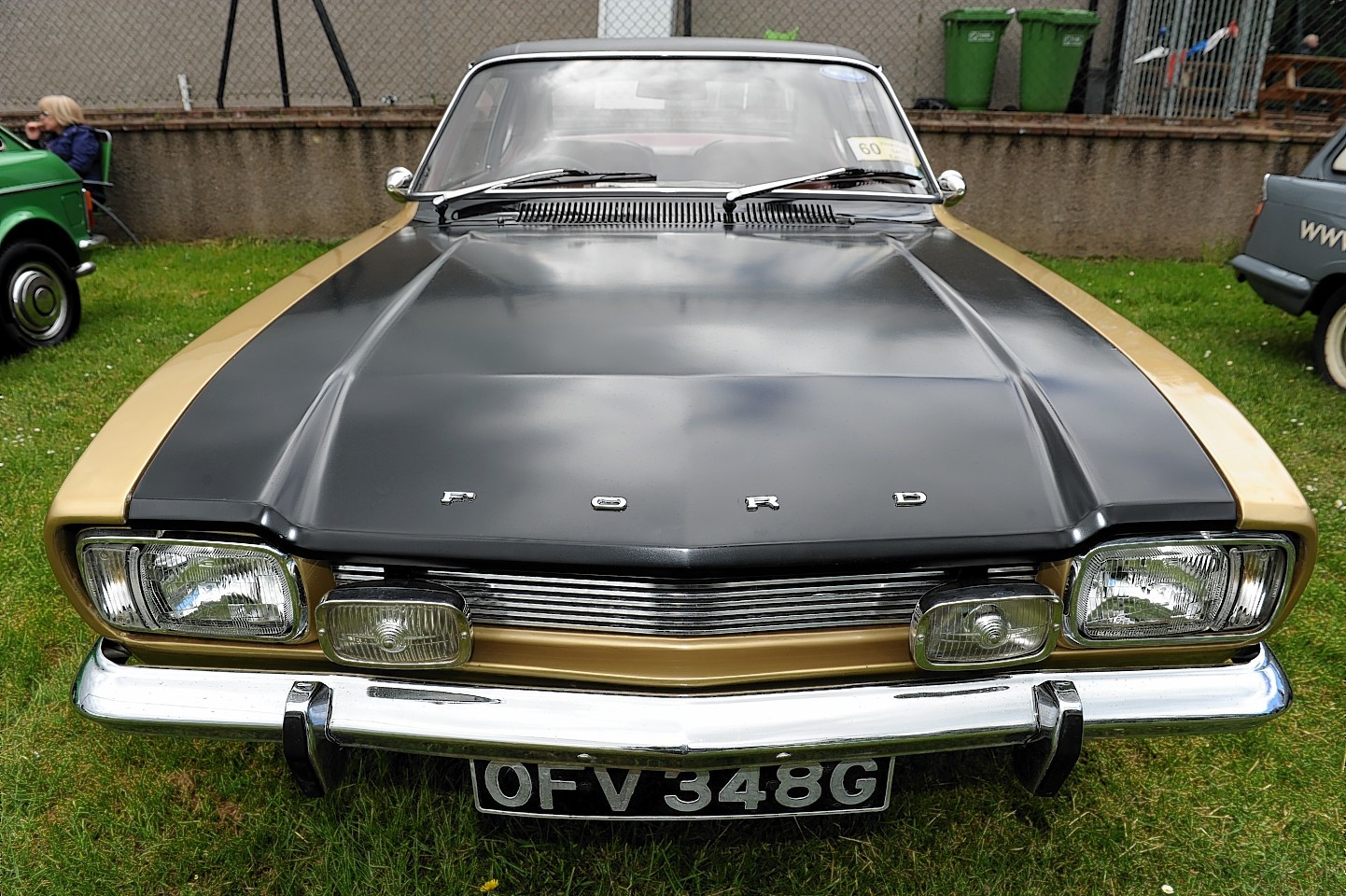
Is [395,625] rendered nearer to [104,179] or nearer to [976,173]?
[976,173]

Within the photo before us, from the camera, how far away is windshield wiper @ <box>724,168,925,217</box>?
2.54m

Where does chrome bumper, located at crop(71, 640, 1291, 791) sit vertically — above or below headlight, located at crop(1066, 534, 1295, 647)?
below

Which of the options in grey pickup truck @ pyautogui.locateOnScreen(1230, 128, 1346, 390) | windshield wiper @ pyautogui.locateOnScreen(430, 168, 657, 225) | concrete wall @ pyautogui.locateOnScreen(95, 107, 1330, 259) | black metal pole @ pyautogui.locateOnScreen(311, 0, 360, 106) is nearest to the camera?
windshield wiper @ pyautogui.locateOnScreen(430, 168, 657, 225)

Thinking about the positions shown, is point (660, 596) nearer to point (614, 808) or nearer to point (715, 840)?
point (614, 808)

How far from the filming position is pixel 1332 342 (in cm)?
482

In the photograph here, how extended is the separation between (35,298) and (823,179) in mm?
4776

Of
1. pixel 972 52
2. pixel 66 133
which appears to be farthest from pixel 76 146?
pixel 972 52

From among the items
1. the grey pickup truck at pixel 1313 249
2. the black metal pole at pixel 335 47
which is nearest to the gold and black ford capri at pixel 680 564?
the grey pickup truck at pixel 1313 249

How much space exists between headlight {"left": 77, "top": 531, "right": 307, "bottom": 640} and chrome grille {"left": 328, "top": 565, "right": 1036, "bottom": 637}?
11cm

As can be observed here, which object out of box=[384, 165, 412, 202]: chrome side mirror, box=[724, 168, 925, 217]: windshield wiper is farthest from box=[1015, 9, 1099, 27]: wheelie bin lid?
box=[384, 165, 412, 202]: chrome side mirror

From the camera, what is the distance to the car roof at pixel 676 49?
2879 mm

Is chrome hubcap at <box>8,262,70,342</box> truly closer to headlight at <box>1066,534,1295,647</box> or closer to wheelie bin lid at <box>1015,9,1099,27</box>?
headlight at <box>1066,534,1295,647</box>

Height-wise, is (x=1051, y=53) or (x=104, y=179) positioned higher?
(x=1051, y=53)

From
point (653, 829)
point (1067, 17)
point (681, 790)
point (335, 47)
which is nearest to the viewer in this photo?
point (681, 790)
